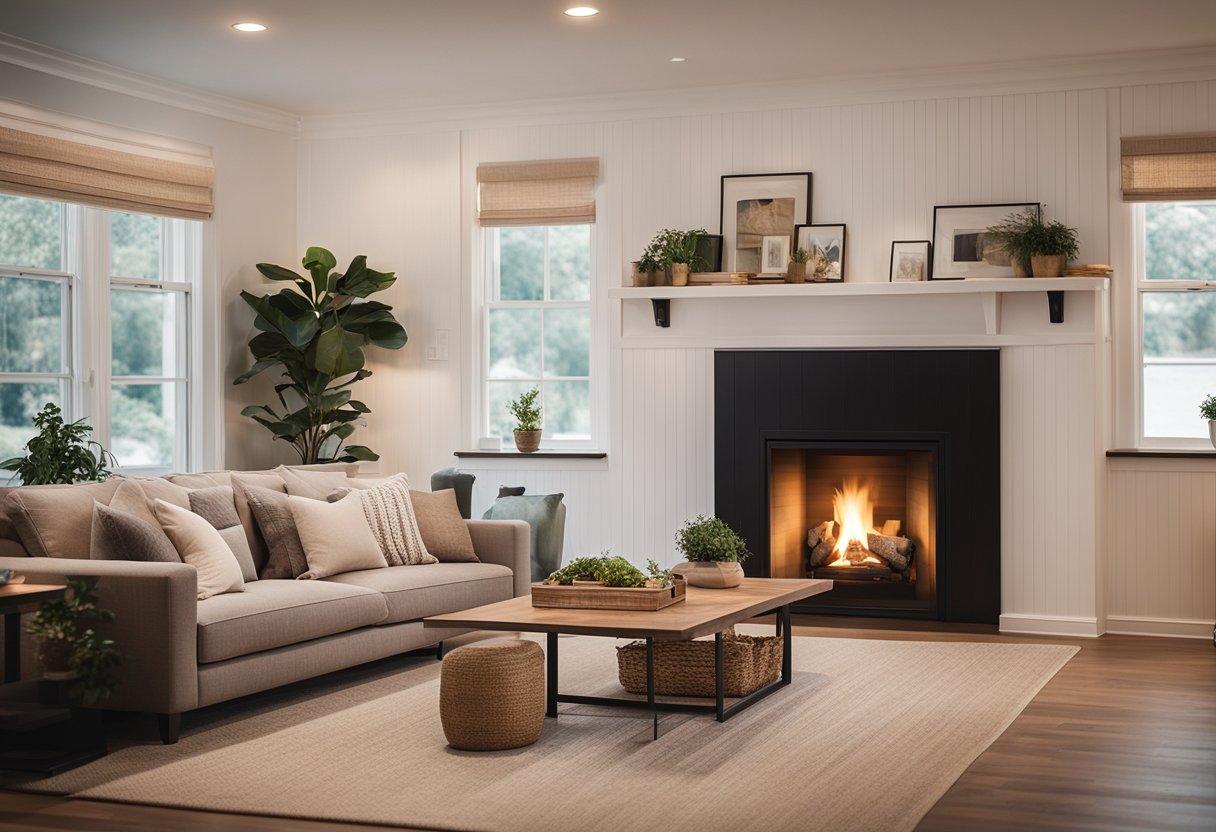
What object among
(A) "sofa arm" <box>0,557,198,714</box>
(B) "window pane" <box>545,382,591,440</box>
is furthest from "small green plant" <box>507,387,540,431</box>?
(A) "sofa arm" <box>0,557,198,714</box>

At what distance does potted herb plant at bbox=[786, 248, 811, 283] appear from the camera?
6.89m

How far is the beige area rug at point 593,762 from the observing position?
11.7 feet

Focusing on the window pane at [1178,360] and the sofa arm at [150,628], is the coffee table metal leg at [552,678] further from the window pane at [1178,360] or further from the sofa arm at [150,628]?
the window pane at [1178,360]

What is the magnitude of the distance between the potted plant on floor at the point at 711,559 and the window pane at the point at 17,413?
326 cm

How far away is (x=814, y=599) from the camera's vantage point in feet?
23.4

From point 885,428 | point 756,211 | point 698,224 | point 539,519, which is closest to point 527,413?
point 539,519

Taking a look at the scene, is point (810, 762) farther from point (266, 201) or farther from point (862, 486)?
point (266, 201)

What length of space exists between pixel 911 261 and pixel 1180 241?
128cm

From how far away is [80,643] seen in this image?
405 centimetres

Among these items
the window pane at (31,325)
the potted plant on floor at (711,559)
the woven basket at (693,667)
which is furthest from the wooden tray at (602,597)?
the window pane at (31,325)

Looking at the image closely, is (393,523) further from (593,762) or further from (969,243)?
(969,243)

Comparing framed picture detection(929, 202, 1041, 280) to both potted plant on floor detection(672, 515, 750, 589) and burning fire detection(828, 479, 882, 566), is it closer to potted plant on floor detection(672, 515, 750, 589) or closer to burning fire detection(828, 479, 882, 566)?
burning fire detection(828, 479, 882, 566)

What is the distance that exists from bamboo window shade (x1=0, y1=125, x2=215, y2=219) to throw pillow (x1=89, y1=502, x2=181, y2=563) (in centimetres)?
235

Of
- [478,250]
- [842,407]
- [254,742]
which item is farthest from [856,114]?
[254,742]
